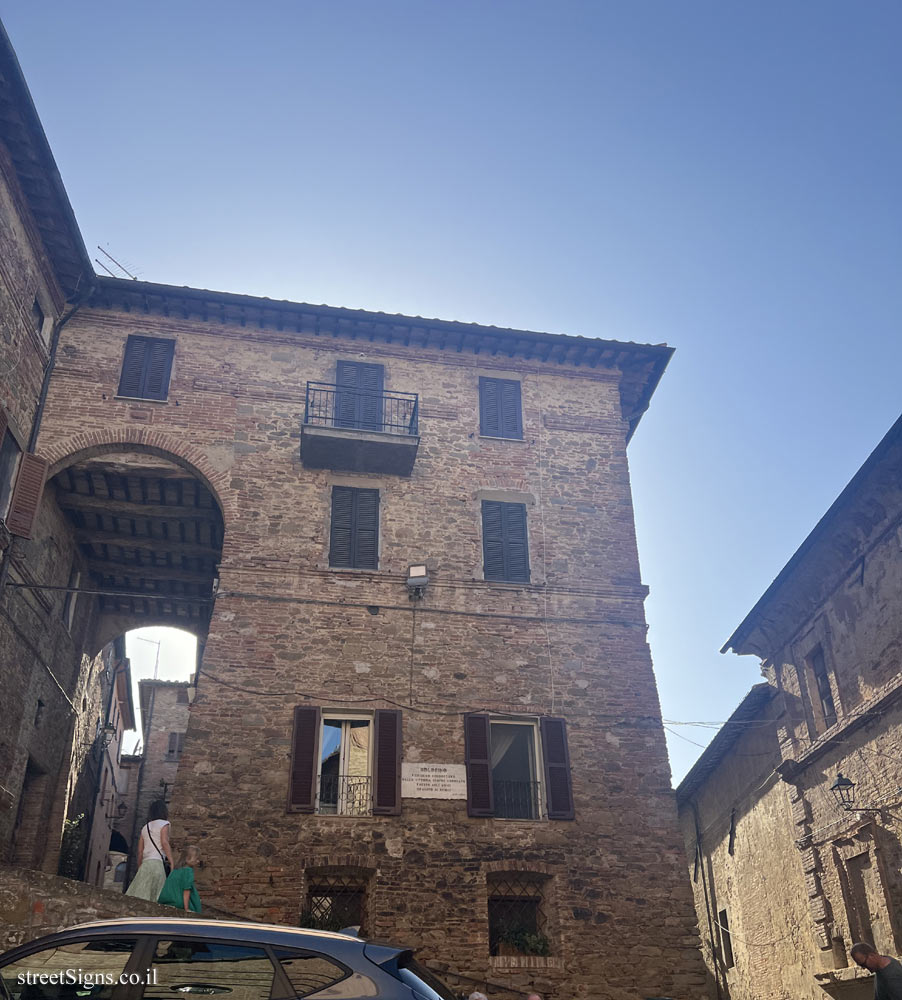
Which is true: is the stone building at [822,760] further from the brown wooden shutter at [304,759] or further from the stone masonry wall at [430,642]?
the brown wooden shutter at [304,759]

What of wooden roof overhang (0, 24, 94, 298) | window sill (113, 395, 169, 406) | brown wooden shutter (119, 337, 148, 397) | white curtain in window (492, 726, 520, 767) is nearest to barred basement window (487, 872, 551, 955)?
white curtain in window (492, 726, 520, 767)

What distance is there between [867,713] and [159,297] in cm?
1521

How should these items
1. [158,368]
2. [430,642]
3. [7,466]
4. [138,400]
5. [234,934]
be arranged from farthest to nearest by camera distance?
1. [158,368]
2. [138,400]
3. [430,642]
4. [7,466]
5. [234,934]

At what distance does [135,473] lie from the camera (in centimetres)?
1792

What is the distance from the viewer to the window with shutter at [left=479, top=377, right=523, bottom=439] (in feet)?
62.5

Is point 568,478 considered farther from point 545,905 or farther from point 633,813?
point 545,905

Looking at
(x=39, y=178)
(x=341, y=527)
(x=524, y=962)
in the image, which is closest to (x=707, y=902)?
(x=524, y=962)

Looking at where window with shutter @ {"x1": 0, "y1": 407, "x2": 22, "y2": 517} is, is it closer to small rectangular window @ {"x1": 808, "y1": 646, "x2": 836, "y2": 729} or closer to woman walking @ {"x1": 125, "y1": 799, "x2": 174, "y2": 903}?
woman walking @ {"x1": 125, "y1": 799, "x2": 174, "y2": 903}

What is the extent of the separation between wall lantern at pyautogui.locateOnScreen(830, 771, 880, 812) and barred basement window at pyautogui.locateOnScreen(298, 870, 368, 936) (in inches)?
322

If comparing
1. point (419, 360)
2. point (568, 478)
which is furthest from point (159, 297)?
point (568, 478)

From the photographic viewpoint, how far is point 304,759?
14.9 meters

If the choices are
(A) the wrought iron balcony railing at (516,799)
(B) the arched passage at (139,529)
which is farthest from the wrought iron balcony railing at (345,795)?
(B) the arched passage at (139,529)

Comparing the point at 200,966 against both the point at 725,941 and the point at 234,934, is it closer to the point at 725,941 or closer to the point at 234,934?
the point at 234,934

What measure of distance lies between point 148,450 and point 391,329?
17.8 ft
